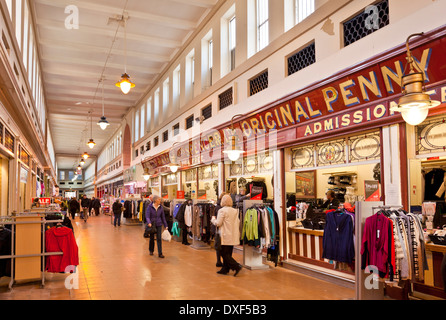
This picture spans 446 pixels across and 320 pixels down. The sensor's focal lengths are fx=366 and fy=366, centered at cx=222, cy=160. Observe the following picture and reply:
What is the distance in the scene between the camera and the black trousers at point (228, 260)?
6.75m

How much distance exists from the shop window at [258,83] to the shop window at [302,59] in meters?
0.97

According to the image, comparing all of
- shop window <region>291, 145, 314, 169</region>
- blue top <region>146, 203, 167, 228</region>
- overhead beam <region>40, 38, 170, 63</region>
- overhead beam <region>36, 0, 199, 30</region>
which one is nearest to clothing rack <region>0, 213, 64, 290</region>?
blue top <region>146, 203, 167, 228</region>

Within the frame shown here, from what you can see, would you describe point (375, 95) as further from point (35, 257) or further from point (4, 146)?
point (4, 146)

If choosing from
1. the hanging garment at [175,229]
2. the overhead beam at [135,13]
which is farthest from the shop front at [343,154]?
the overhead beam at [135,13]

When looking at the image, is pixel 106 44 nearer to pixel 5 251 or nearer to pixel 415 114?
pixel 5 251

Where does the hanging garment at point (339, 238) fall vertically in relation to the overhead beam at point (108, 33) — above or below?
below

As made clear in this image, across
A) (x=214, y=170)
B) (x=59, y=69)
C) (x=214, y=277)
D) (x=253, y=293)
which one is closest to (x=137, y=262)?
(x=214, y=277)

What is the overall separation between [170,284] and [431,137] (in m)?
4.63

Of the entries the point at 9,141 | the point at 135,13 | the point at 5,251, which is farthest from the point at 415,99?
the point at 135,13

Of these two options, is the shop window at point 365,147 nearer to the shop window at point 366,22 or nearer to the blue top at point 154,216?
the shop window at point 366,22

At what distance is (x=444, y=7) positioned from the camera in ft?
15.3

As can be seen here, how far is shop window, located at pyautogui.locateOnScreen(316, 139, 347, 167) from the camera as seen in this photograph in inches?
275

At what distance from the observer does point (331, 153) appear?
7.21 m

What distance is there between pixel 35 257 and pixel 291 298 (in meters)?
4.10
